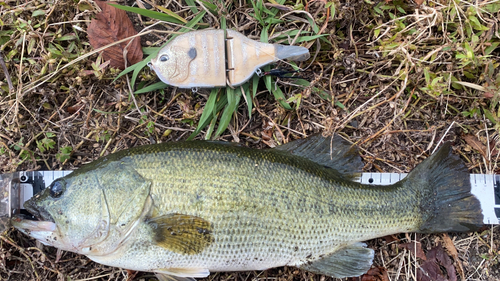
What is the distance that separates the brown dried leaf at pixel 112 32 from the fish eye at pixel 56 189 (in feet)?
4.03

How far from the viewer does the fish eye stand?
8.02 feet

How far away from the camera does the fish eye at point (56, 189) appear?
8.02 feet

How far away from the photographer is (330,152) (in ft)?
9.44

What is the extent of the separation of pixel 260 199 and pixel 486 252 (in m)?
2.38

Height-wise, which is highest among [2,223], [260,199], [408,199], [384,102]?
[384,102]

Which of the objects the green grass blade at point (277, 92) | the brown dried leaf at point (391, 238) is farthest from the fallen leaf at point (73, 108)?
the brown dried leaf at point (391, 238)

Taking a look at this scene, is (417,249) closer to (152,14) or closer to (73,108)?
(152,14)

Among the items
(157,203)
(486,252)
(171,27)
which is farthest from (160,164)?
(486,252)

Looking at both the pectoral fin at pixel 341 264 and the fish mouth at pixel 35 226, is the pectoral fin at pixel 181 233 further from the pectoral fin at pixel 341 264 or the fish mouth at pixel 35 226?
the pectoral fin at pixel 341 264

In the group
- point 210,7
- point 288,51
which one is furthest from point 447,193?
point 210,7

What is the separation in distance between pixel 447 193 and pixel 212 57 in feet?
7.99

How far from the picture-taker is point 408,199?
283 centimetres

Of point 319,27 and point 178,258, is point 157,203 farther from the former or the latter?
point 319,27

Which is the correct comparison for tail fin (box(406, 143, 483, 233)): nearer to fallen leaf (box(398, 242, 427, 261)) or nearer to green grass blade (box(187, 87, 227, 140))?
fallen leaf (box(398, 242, 427, 261))
